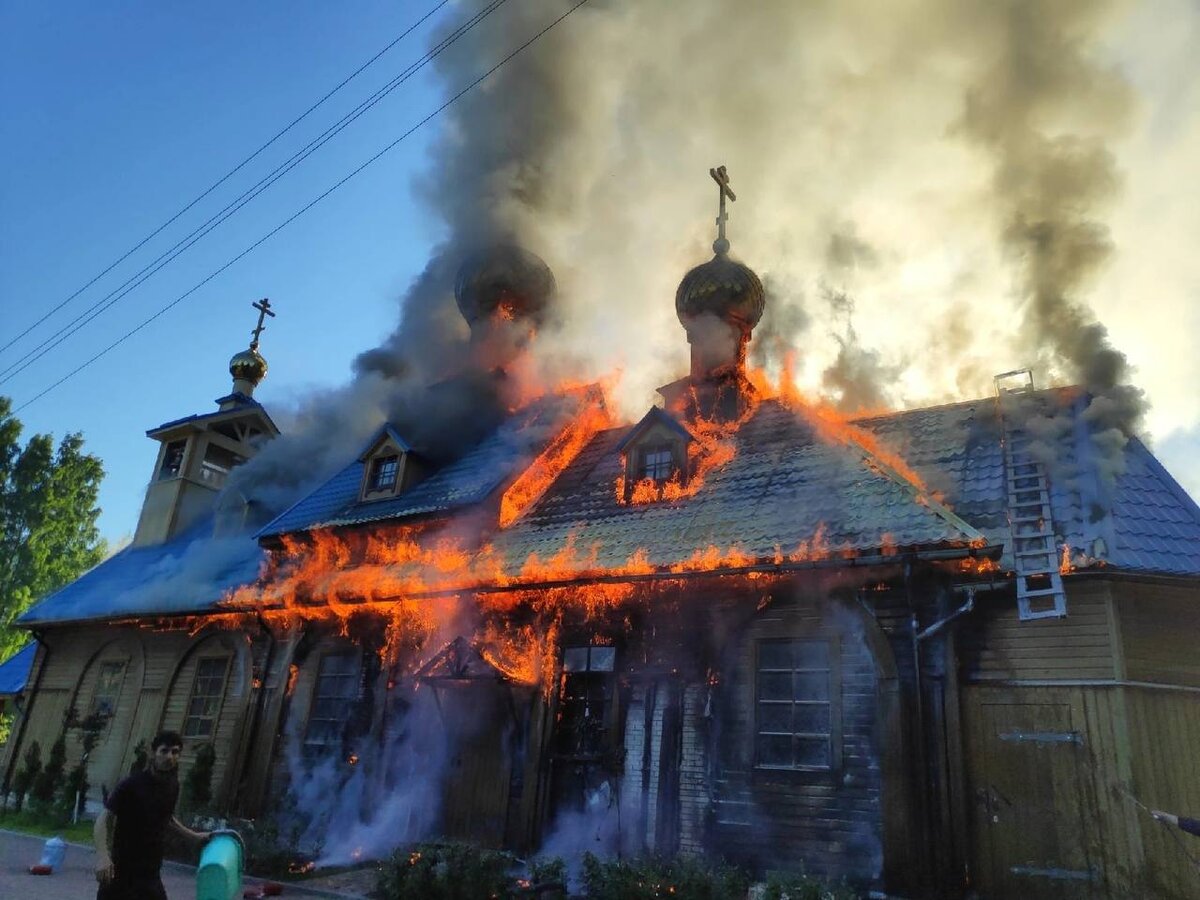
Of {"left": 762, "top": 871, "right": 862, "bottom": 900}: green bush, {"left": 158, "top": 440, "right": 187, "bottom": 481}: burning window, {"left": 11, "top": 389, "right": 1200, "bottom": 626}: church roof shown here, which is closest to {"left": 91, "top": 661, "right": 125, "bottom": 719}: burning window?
{"left": 11, "top": 389, "right": 1200, "bottom": 626}: church roof

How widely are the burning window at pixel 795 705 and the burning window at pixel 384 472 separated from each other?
9549 millimetres

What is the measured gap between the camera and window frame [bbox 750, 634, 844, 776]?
10.5 meters

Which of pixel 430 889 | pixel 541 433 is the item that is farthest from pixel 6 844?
pixel 541 433

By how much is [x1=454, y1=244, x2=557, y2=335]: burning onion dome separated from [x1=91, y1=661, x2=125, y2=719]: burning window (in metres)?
12.0

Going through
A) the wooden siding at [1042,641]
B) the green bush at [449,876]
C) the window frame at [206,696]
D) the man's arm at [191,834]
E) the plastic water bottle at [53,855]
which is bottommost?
the plastic water bottle at [53,855]

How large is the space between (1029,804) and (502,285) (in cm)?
1630

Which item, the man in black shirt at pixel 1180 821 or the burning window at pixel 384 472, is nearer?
the man in black shirt at pixel 1180 821

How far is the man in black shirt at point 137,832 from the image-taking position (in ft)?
16.6

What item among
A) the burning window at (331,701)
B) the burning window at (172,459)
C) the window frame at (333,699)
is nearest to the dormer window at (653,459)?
the window frame at (333,699)

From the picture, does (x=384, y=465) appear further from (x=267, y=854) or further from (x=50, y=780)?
(x=50, y=780)

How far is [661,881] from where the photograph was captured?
9.04 metres

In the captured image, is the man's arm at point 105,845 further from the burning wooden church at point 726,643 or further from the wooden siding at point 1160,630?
the wooden siding at point 1160,630

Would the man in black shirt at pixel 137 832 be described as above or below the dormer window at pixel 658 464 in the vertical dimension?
below

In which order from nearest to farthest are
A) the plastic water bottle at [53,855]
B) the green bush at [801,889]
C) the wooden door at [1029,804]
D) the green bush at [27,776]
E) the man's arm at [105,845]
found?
1. the man's arm at [105,845]
2. the green bush at [801,889]
3. the wooden door at [1029,804]
4. the plastic water bottle at [53,855]
5. the green bush at [27,776]
